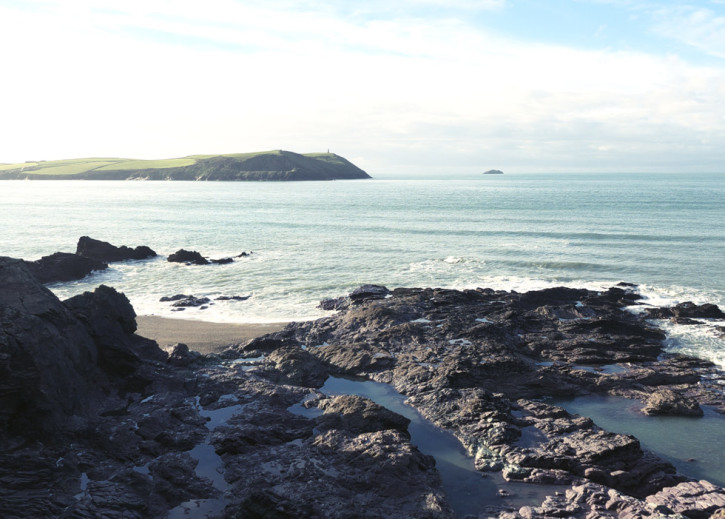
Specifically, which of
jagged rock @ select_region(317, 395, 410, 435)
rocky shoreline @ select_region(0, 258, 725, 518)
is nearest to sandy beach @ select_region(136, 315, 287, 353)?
rocky shoreline @ select_region(0, 258, 725, 518)

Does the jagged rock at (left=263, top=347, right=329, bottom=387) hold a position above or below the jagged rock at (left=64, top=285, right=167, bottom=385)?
below

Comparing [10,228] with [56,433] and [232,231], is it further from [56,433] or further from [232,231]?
[56,433]

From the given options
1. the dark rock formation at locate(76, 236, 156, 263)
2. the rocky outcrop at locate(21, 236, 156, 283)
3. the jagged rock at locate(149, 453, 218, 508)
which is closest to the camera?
the jagged rock at locate(149, 453, 218, 508)

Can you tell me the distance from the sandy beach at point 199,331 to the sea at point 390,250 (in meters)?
1.48

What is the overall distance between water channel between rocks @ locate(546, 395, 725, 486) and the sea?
6800 millimetres

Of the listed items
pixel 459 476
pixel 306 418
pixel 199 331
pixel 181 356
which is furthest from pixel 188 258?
pixel 459 476

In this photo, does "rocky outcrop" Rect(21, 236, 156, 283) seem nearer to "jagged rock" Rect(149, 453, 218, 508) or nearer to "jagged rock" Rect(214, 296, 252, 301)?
"jagged rock" Rect(214, 296, 252, 301)

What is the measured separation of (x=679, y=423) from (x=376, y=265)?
1161 inches

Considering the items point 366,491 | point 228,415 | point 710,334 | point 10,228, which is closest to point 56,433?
point 228,415

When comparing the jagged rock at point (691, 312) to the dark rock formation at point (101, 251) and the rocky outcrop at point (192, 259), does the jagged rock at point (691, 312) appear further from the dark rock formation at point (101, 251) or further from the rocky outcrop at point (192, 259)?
the dark rock formation at point (101, 251)

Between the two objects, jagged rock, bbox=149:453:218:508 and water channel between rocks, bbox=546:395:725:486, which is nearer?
jagged rock, bbox=149:453:218:508

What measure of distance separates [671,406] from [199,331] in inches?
839

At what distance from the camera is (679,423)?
16703mm

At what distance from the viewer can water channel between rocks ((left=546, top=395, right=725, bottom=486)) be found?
1429cm
